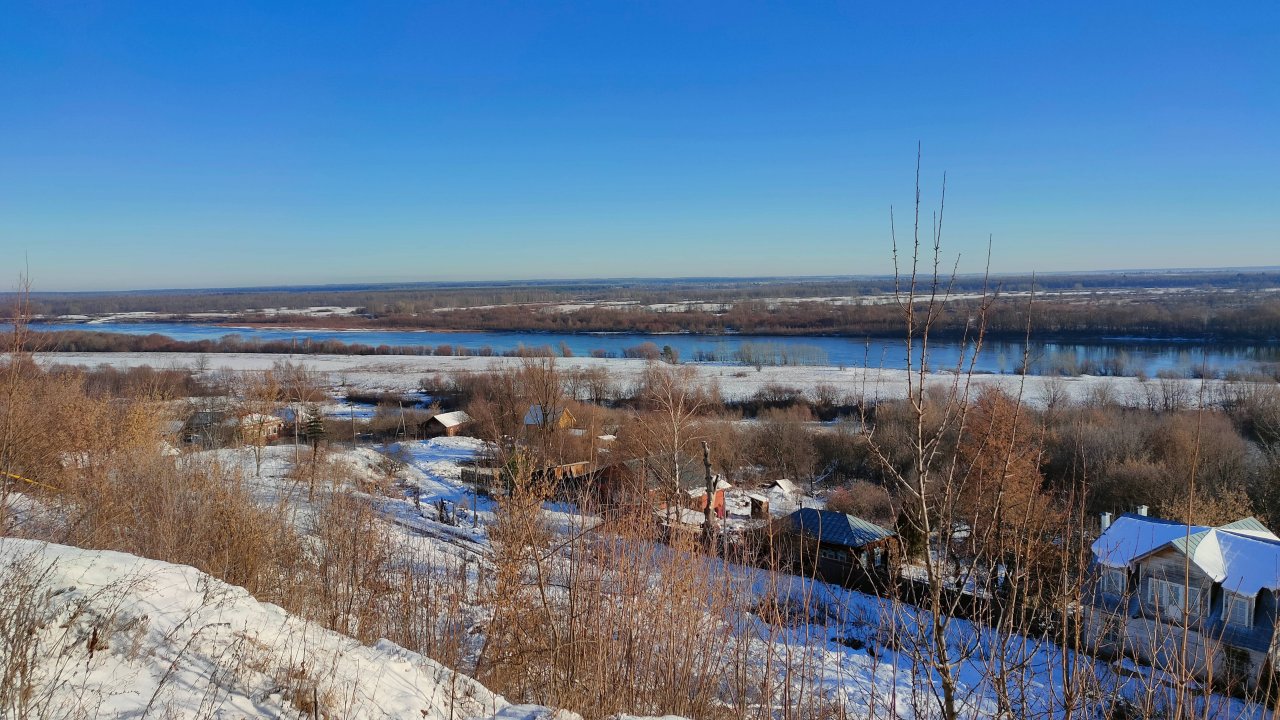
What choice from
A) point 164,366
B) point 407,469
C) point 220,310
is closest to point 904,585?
point 407,469

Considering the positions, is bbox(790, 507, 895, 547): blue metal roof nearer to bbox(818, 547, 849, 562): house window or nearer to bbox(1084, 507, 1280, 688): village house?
bbox(818, 547, 849, 562): house window

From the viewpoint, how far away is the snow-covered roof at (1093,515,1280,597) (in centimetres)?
902

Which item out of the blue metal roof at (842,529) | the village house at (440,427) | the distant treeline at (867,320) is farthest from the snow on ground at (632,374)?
the blue metal roof at (842,529)

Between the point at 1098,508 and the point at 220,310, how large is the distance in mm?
110110

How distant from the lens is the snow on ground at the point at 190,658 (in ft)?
9.93

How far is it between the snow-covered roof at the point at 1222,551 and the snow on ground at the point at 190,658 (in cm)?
849

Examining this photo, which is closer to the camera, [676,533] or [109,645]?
[109,645]

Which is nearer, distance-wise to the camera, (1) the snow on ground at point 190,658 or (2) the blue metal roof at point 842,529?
(1) the snow on ground at point 190,658

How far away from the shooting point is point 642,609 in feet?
13.3

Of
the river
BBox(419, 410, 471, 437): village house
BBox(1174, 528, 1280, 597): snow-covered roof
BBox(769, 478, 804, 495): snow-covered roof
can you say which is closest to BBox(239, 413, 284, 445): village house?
BBox(419, 410, 471, 437): village house

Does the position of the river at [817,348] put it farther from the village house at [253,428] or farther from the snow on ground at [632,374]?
the village house at [253,428]

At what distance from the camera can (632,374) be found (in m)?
38.9

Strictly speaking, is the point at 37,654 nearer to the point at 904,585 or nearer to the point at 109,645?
the point at 109,645

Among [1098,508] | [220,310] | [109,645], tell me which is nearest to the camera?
[109,645]
